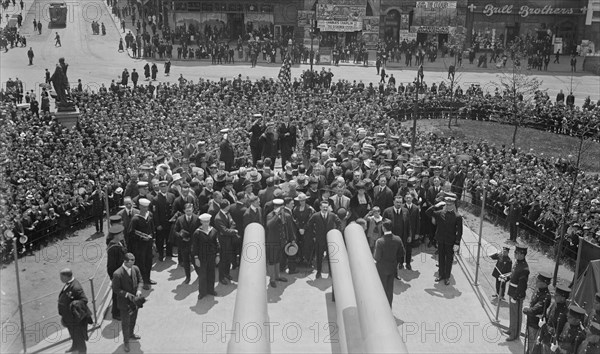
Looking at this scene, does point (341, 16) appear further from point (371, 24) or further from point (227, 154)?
point (227, 154)

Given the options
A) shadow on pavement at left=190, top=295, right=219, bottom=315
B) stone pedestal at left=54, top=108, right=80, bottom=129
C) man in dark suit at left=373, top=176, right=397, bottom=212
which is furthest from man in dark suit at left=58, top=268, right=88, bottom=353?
stone pedestal at left=54, top=108, right=80, bottom=129

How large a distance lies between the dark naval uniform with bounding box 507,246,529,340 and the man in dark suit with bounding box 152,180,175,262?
23.9 feet

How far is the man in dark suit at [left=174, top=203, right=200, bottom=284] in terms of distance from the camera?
1257cm

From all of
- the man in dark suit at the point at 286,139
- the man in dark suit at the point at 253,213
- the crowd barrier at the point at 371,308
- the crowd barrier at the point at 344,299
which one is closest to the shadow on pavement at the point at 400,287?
the crowd barrier at the point at 344,299

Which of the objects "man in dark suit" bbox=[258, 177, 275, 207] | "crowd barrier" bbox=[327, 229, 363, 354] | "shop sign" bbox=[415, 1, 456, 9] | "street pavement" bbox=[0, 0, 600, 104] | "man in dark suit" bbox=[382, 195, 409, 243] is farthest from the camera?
"shop sign" bbox=[415, 1, 456, 9]

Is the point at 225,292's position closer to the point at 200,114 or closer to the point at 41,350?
the point at 41,350

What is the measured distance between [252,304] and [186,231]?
17.9 ft

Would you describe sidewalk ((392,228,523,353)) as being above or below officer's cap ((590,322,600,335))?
below

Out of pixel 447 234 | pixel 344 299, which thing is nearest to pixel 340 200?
pixel 447 234

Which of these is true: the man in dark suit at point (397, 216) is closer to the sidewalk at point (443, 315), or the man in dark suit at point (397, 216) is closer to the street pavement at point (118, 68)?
the sidewalk at point (443, 315)

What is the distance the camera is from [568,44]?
5938cm

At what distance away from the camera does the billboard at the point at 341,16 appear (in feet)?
188

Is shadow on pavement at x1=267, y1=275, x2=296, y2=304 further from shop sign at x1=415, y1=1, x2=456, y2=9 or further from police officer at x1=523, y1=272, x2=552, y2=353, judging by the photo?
shop sign at x1=415, y1=1, x2=456, y2=9

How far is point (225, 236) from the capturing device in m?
12.5
